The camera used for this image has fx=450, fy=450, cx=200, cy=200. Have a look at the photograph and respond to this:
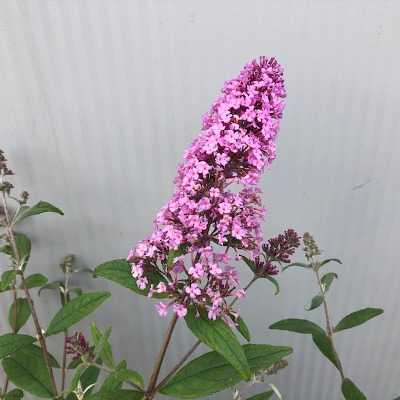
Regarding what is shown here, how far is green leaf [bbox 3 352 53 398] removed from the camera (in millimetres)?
986

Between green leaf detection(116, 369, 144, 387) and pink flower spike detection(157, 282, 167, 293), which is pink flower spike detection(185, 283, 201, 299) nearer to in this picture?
pink flower spike detection(157, 282, 167, 293)

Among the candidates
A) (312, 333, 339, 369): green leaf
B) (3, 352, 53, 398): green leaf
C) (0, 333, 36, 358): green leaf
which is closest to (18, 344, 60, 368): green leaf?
(3, 352, 53, 398): green leaf

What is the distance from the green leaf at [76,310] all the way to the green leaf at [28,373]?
14 centimetres

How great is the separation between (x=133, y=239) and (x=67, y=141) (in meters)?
0.32

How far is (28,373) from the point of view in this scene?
40.1 inches

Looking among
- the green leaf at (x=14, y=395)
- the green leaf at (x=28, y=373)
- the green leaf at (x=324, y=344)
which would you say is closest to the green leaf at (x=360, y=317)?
the green leaf at (x=324, y=344)

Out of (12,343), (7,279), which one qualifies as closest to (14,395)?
(12,343)

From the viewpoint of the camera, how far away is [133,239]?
1.23 meters

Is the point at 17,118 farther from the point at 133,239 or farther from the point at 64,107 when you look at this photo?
the point at 133,239

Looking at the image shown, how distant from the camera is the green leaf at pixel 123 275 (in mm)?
792

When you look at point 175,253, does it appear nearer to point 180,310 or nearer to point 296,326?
point 180,310

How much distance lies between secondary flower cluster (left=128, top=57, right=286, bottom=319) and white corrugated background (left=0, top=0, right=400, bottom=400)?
292 mm

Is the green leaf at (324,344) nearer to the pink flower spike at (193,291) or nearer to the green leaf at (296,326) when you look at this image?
the green leaf at (296,326)

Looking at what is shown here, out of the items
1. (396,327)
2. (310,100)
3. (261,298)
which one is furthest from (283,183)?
(396,327)
